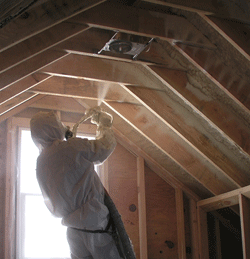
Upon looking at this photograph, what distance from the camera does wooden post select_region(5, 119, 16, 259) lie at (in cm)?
400

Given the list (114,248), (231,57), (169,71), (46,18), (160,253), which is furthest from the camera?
(160,253)

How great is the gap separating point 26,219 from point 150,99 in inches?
68.1

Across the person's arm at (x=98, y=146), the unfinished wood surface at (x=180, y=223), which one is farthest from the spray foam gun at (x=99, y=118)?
the unfinished wood surface at (x=180, y=223)

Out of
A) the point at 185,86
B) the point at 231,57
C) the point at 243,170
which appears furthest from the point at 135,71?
the point at 243,170

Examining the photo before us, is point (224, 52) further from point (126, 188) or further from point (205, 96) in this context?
point (126, 188)

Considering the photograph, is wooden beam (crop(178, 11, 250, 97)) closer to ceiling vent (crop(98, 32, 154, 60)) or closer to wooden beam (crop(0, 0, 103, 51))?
ceiling vent (crop(98, 32, 154, 60))

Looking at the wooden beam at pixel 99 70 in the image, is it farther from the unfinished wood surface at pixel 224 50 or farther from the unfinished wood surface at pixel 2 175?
the unfinished wood surface at pixel 2 175

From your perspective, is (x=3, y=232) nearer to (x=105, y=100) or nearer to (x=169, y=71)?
(x=105, y=100)

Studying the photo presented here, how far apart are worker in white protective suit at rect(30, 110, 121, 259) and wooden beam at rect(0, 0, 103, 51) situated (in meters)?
0.88

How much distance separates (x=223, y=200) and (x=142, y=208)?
0.89 m

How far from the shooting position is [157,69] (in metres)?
3.30

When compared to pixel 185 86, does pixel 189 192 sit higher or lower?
lower

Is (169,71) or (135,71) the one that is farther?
(135,71)

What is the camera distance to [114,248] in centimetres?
279
